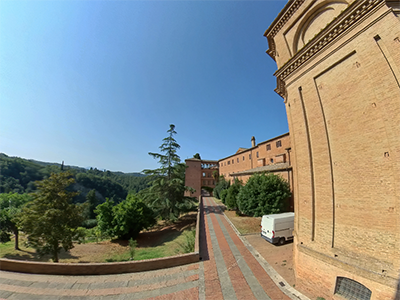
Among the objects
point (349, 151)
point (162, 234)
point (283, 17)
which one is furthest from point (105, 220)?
point (283, 17)

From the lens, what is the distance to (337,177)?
238 inches

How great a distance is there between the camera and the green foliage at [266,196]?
13938 mm

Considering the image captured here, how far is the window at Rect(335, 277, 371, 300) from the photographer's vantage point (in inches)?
194

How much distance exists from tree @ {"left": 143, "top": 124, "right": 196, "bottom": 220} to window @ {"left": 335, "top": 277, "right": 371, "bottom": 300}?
16817 millimetres

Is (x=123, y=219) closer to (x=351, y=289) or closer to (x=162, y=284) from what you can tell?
(x=162, y=284)

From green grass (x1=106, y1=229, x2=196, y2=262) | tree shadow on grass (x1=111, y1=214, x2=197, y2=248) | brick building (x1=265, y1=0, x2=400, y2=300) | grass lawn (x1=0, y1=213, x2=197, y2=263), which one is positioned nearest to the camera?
brick building (x1=265, y1=0, x2=400, y2=300)

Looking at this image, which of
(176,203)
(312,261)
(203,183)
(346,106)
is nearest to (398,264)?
(312,261)

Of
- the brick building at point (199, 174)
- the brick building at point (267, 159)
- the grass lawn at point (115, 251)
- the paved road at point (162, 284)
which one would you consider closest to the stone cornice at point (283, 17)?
the brick building at point (267, 159)

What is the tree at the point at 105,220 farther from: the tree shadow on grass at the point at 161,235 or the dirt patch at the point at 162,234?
the dirt patch at the point at 162,234

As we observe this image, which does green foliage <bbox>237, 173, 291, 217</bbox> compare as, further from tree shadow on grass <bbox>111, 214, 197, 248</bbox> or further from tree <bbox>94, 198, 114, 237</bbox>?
tree <bbox>94, 198, 114, 237</bbox>

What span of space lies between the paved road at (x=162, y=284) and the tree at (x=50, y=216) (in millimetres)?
2857

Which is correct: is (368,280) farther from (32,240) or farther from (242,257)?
(32,240)

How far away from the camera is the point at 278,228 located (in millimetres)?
11117

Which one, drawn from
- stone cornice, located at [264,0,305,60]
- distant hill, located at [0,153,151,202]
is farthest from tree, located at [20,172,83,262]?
distant hill, located at [0,153,151,202]
